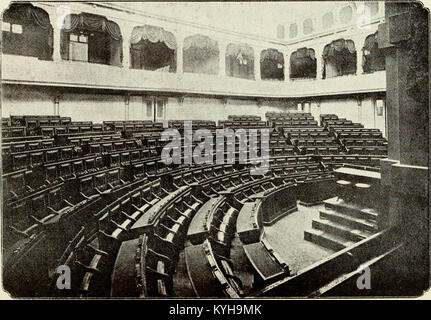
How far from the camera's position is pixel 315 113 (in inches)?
516

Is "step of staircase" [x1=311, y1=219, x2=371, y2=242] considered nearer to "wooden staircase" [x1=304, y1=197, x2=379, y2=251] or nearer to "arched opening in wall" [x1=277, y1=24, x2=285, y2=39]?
"wooden staircase" [x1=304, y1=197, x2=379, y2=251]

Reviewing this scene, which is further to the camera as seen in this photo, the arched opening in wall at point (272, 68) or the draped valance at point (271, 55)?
the arched opening in wall at point (272, 68)

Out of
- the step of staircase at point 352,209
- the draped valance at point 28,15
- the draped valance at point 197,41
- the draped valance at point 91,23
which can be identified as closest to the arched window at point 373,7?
the draped valance at point 197,41

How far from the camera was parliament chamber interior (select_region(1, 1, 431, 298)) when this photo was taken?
260 centimetres

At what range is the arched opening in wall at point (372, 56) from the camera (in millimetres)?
11523

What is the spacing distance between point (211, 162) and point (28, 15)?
622cm

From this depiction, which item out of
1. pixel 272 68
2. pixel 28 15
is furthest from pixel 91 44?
pixel 272 68

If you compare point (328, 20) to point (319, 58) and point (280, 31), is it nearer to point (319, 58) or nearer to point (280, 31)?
point (319, 58)

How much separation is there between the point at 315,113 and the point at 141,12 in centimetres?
815

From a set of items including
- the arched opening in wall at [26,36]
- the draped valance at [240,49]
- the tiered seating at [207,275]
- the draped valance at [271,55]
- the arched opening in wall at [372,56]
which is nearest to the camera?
the tiered seating at [207,275]

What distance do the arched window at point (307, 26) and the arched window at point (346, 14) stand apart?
1.36m

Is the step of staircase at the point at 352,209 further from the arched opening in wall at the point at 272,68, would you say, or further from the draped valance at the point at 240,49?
the arched opening in wall at the point at 272,68

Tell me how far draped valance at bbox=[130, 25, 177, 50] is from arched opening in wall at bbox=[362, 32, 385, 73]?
7506 mm

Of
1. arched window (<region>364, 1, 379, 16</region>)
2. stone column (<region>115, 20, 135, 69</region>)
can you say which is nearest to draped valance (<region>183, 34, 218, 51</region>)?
stone column (<region>115, 20, 135, 69</region>)
